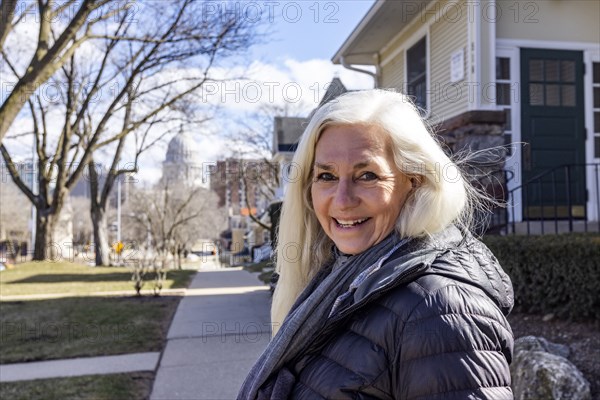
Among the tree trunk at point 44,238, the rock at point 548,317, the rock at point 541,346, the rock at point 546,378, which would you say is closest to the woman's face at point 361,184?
the rock at point 546,378

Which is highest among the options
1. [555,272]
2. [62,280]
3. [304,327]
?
[304,327]

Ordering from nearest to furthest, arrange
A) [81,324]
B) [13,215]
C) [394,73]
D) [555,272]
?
[555,272] < [81,324] < [394,73] < [13,215]

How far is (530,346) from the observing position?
4238mm

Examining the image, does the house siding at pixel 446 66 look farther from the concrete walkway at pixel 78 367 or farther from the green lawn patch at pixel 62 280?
the green lawn patch at pixel 62 280

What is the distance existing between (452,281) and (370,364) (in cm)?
27

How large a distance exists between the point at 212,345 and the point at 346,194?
5.58 meters

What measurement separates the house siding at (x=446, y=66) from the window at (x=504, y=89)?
578 mm

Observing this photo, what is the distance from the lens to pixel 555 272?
4.95 meters

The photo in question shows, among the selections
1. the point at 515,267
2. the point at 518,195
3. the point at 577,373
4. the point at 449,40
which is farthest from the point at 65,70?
the point at 577,373

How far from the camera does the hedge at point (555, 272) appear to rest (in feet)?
15.1

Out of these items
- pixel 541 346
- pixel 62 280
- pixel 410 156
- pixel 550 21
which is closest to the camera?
pixel 410 156

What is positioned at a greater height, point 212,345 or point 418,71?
point 418,71

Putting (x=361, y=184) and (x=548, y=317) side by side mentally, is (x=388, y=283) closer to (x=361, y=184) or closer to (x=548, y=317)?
(x=361, y=184)

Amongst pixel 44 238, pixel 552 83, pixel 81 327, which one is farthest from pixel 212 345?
pixel 44 238
